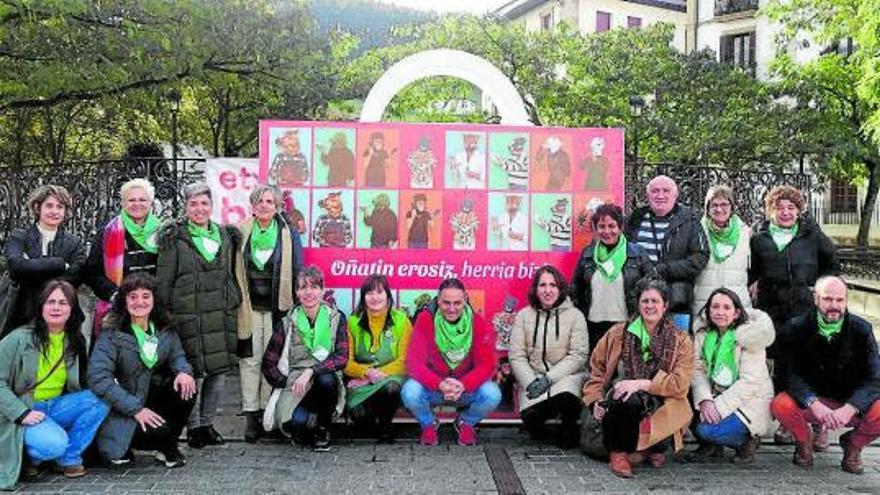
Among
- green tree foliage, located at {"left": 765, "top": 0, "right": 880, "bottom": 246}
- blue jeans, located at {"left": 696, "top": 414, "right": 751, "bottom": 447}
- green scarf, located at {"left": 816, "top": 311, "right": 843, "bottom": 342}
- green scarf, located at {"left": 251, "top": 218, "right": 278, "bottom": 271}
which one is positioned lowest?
blue jeans, located at {"left": 696, "top": 414, "right": 751, "bottom": 447}

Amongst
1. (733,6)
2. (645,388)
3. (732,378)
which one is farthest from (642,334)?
(733,6)

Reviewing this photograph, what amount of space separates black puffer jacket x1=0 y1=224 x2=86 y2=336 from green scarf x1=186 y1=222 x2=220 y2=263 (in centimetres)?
77

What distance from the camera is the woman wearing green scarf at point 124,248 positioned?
5793mm

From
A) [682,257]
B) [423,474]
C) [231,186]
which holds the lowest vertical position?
[423,474]

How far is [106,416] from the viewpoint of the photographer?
17.4ft

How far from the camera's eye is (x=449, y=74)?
725 cm

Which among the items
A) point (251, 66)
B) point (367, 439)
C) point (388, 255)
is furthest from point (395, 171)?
point (251, 66)

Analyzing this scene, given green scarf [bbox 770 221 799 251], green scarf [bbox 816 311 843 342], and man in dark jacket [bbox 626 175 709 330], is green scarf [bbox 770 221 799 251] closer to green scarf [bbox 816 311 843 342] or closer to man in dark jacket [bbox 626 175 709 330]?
man in dark jacket [bbox 626 175 709 330]

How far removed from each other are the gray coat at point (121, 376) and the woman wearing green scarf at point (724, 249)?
3692 millimetres

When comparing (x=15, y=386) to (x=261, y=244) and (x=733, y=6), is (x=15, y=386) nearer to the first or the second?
(x=261, y=244)

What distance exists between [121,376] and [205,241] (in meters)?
1.06

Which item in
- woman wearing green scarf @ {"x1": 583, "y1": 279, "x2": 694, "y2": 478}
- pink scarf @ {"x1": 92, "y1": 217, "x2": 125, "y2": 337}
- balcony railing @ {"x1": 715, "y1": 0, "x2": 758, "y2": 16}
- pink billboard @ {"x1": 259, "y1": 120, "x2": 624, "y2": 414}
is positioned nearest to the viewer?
woman wearing green scarf @ {"x1": 583, "y1": 279, "x2": 694, "y2": 478}

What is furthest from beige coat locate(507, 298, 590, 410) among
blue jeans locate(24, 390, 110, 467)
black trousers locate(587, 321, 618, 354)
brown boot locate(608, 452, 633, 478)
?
blue jeans locate(24, 390, 110, 467)

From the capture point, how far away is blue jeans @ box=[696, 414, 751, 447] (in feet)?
18.2
